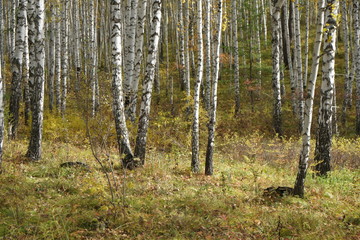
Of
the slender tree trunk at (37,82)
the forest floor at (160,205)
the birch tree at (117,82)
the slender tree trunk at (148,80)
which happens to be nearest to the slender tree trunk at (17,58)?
the slender tree trunk at (37,82)

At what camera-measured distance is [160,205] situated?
217 inches

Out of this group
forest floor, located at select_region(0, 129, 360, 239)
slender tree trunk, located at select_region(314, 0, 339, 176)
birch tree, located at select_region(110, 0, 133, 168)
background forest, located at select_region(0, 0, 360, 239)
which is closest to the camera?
forest floor, located at select_region(0, 129, 360, 239)

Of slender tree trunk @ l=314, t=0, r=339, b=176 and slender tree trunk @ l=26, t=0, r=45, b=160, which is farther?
slender tree trunk @ l=26, t=0, r=45, b=160

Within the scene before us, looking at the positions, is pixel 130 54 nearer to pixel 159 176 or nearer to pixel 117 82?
pixel 117 82

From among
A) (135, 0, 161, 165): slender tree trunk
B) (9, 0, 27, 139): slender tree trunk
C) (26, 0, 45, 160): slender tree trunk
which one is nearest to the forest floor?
(26, 0, 45, 160): slender tree trunk

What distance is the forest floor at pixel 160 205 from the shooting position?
4496 millimetres

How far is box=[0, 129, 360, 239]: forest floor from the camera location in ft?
14.8

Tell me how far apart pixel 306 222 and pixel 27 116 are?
12.1m

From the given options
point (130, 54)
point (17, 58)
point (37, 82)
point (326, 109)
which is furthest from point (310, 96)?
point (17, 58)

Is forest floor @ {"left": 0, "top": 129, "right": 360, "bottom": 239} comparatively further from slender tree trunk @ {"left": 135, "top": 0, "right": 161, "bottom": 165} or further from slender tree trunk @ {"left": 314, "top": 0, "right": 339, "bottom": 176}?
slender tree trunk @ {"left": 135, "top": 0, "right": 161, "bottom": 165}

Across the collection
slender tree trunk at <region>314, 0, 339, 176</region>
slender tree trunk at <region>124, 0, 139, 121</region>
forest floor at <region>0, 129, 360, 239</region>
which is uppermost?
slender tree trunk at <region>124, 0, 139, 121</region>

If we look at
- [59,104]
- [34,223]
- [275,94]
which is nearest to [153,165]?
[34,223]

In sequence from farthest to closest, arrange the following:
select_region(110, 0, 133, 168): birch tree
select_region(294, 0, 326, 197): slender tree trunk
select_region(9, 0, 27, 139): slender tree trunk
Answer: select_region(9, 0, 27, 139): slender tree trunk < select_region(110, 0, 133, 168): birch tree < select_region(294, 0, 326, 197): slender tree trunk

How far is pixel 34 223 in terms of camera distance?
4527 millimetres
